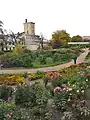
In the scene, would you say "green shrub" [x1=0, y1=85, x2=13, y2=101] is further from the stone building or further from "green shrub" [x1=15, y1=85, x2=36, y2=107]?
the stone building

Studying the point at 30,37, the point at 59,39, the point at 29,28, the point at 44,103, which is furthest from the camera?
the point at 29,28

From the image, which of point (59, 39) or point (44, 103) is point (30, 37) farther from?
point (44, 103)

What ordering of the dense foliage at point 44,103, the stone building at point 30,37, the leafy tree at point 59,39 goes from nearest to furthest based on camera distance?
the dense foliage at point 44,103 → the leafy tree at point 59,39 → the stone building at point 30,37

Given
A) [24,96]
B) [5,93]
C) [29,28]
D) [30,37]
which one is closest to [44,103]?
[24,96]

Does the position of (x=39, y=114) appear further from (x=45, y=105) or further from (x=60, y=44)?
(x=60, y=44)

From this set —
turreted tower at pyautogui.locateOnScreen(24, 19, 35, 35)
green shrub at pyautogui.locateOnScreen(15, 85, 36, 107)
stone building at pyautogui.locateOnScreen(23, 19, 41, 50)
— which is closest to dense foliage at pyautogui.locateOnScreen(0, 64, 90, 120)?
green shrub at pyautogui.locateOnScreen(15, 85, 36, 107)

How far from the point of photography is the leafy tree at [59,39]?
56.8 metres

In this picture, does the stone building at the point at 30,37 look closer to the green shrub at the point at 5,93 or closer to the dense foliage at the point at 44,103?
the green shrub at the point at 5,93

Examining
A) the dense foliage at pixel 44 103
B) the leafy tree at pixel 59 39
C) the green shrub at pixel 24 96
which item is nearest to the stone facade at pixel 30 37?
the leafy tree at pixel 59 39

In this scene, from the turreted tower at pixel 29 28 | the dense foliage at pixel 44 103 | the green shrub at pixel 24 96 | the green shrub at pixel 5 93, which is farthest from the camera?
the turreted tower at pixel 29 28

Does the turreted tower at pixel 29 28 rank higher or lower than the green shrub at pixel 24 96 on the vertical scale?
higher

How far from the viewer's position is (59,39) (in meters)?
58.1

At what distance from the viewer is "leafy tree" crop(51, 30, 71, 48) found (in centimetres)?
5681

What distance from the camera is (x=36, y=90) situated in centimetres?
1070
